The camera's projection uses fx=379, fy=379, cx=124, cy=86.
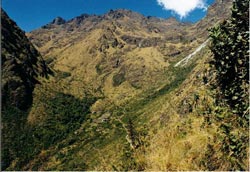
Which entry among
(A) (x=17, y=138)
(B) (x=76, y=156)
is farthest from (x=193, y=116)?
(A) (x=17, y=138)

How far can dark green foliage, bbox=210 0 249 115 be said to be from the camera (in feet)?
31.6

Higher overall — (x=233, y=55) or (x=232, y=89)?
(x=233, y=55)

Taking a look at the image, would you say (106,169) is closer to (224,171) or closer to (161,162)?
(161,162)

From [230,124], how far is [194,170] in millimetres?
1545

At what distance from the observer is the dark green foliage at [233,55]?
9.62 meters

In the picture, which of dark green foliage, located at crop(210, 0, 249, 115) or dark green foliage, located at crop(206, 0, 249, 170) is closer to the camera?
dark green foliage, located at crop(206, 0, 249, 170)

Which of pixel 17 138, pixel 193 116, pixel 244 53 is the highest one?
pixel 17 138

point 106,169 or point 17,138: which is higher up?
point 17,138

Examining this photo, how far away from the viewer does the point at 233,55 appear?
393 inches

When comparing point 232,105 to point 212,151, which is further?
point 232,105

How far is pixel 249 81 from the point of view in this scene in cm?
913

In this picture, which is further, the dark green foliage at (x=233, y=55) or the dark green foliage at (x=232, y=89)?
the dark green foliage at (x=233, y=55)

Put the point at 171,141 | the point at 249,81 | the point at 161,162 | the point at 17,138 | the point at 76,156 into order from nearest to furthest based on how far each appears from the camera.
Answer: the point at 161,162 → the point at 171,141 → the point at 249,81 → the point at 76,156 → the point at 17,138

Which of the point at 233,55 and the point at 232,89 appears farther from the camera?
the point at 233,55
